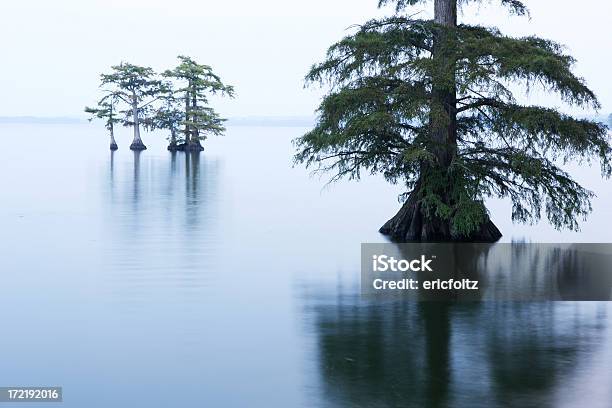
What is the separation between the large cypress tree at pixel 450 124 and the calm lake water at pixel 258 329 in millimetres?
2073

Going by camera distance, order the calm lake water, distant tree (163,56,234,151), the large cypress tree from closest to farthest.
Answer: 1. the calm lake water
2. the large cypress tree
3. distant tree (163,56,234,151)

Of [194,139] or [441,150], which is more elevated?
[194,139]

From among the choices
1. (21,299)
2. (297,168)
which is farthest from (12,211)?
(297,168)

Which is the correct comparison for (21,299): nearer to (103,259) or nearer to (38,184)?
(103,259)

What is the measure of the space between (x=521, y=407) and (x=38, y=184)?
104ft

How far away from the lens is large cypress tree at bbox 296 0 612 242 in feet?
57.5

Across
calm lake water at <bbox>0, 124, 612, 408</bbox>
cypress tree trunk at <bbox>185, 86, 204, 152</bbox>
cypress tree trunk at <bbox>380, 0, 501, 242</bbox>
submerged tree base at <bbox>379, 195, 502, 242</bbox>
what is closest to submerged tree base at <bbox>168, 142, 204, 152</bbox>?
cypress tree trunk at <bbox>185, 86, 204, 152</bbox>

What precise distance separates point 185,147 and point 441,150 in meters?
45.8

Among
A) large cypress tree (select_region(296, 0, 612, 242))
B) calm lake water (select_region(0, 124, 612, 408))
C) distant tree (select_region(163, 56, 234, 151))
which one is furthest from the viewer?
distant tree (select_region(163, 56, 234, 151))

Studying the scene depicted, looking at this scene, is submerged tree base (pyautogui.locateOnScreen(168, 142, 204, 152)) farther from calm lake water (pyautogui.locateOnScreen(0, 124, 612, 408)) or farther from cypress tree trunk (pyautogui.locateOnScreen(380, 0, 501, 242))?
cypress tree trunk (pyautogui.locateOnScreen(380, 0, 501, 242))

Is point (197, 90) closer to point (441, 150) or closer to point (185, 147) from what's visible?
point (185, 147)

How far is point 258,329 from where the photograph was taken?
38.3 ft

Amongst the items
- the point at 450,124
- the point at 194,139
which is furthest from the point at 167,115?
the point at 450,124

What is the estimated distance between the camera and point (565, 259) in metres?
17.8
